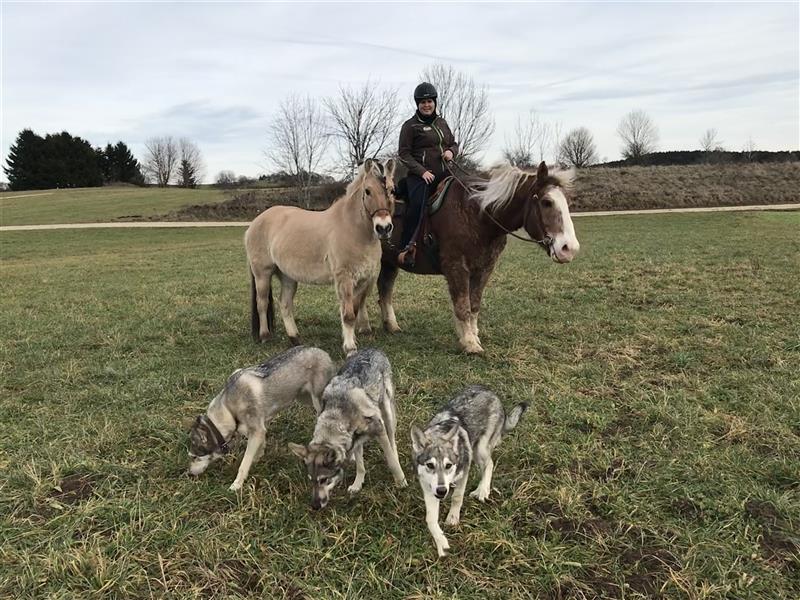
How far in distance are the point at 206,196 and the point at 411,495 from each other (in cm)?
5967

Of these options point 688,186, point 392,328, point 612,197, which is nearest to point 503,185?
point 392,328

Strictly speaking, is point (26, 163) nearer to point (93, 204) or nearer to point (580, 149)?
point (93, 204)

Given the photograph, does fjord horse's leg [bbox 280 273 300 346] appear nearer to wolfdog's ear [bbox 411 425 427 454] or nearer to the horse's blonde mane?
the horse's blonde mane

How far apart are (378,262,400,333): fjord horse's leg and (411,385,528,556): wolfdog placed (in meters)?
3.91

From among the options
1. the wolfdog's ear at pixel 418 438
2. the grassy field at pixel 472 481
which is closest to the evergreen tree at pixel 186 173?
the grassy field at pixel 472 481

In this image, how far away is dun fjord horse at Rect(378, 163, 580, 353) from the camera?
6.03 meters

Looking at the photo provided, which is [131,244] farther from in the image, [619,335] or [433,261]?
[619,335]

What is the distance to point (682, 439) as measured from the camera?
4344 millimetres

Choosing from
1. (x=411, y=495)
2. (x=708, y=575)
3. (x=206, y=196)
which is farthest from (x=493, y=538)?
(x=206, y=196)

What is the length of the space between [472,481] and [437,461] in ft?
2.93

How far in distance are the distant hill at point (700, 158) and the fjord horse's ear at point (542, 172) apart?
5872 cm

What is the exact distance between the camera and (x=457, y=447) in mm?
3389

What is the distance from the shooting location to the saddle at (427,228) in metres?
7.26

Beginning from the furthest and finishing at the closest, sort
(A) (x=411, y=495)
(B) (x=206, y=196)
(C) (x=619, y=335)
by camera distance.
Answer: (B) (x=206, y=196) < (C) (x=619, y=335) < (A) (x=411, y=495)
